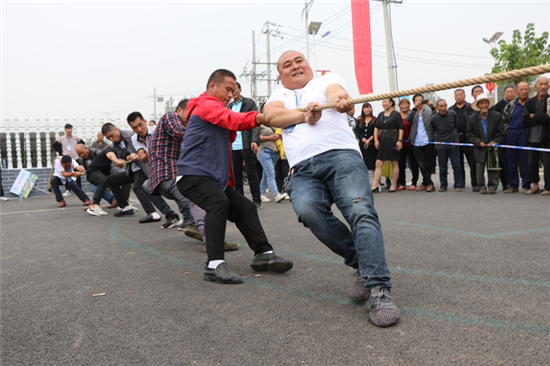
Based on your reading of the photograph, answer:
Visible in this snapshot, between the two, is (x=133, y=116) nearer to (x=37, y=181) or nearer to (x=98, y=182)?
(x=98, y=182)

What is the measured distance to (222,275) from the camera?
376 cm

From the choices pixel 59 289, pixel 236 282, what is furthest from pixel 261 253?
pixel 59 289

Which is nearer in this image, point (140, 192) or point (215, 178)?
point (215, 178)

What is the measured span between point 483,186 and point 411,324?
7.54 m

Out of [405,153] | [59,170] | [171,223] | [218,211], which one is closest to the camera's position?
[218,211]

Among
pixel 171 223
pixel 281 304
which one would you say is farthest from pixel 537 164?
pixel 281 304

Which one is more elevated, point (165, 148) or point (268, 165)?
point (165, 148)

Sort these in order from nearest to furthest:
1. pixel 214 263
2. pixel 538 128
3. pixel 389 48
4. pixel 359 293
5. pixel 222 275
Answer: pixel 359 293 < pixel 222 275 < pixel 214 263 < pixel 538 128 < pixel 389 48

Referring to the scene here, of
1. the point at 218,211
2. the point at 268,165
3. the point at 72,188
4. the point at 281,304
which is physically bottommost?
the point at 281,304

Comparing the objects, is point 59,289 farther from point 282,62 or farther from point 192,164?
point 282,62

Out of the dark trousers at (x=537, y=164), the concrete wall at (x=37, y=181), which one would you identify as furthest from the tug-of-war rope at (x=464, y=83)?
the concrete wall at (x=37, y=181)

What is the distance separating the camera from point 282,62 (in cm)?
347

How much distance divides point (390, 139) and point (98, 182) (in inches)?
235

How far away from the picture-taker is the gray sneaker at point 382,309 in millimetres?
2668
